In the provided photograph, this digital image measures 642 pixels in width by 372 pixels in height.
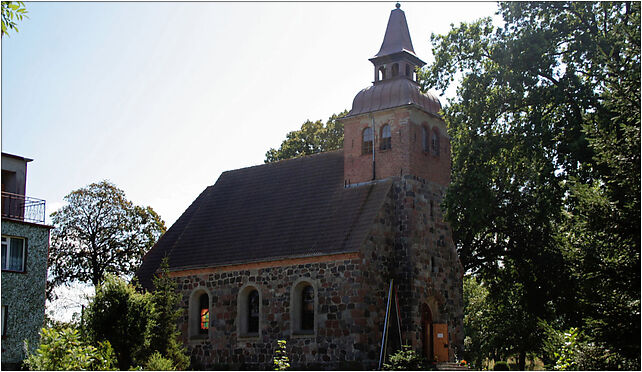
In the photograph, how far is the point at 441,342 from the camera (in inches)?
1145

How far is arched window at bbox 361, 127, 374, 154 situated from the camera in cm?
3084

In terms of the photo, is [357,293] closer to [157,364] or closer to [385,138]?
[385,138]

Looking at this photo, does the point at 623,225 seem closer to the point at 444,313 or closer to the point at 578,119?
the point at 578,119

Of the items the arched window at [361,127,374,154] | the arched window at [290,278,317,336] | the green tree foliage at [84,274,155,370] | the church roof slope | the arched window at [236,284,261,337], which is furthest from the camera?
the arched window at [361,127,374,154]

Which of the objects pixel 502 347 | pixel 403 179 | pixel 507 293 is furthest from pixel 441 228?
pixel 502 347

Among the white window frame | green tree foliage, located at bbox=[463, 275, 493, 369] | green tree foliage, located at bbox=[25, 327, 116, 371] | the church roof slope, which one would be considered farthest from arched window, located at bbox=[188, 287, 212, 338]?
green tree foliage, located at bbox=[25, 327, 116, 371]

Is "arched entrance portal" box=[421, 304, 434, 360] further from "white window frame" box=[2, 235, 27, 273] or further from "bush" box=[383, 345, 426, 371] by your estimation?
"white window frame" box=[2, 235, 27, 273]

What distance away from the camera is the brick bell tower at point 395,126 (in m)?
29.8

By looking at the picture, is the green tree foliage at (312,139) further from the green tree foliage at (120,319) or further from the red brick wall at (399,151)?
the green tree foliage at (120,319)

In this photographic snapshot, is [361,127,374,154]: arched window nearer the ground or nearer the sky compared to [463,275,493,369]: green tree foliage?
nearer the sky

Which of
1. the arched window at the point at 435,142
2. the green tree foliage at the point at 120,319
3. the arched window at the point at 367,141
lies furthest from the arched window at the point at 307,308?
the green tree foliage at the point at 120,319

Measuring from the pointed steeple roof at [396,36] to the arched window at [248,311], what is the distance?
35.9 ft

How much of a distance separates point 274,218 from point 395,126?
6.46 meters

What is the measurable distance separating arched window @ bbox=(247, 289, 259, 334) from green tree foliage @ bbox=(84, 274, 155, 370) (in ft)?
31.4
